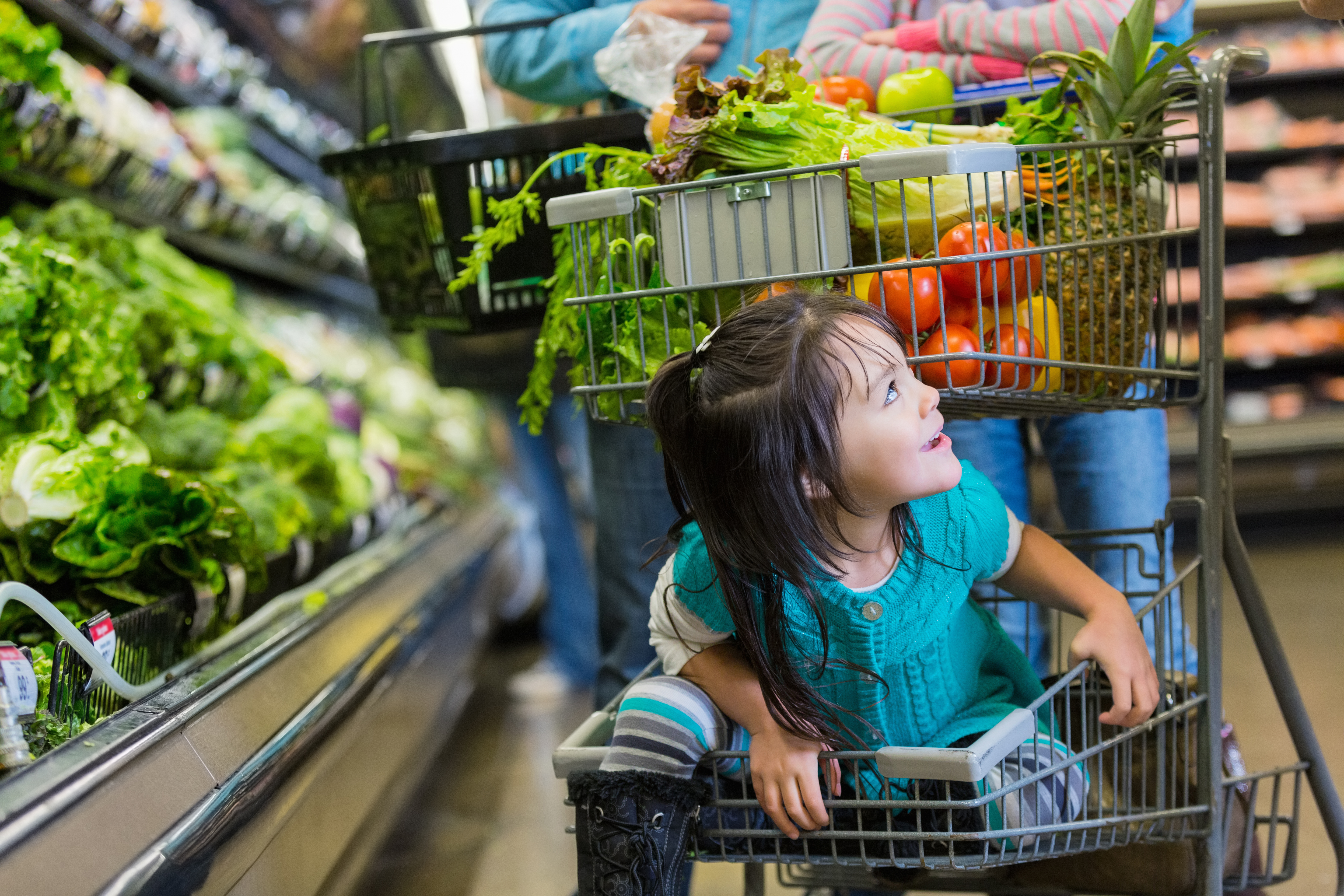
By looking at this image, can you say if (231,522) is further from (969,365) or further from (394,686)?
(969,365)

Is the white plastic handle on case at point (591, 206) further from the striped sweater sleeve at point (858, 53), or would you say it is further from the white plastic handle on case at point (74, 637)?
the white plastic handle on case at point (74, 637)

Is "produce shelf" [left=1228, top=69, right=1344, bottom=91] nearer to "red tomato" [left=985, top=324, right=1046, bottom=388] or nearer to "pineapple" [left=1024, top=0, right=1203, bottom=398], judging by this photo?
"pineapple" [left=1024, top=0, right=1203, bottom=398]

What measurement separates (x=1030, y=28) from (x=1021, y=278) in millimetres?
468

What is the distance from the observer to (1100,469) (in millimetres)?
1696

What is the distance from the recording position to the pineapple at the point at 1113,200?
1.25 m

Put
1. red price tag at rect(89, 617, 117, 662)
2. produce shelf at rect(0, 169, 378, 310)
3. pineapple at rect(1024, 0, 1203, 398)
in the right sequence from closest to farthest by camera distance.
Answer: pineapple at rect(1024, 0, 1203, 398)
red price tag at rect(89, 617, 117, 662)
produce shelf at rect(0, 169, 378, 310)

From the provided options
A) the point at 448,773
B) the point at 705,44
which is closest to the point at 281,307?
the point at 448,773

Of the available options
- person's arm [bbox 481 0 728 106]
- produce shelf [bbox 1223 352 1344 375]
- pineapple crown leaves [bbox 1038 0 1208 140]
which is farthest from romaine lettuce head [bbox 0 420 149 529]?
produce shelf [bbox 1223 352 1344 375]

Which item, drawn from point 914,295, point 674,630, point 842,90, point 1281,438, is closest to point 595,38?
point 842,90

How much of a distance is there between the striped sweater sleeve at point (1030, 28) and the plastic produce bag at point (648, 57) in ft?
1.12

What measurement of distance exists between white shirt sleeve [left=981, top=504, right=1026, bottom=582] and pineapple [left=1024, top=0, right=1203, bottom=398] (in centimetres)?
16

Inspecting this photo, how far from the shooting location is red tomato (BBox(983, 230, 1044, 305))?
1198mm

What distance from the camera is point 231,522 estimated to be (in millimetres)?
1855

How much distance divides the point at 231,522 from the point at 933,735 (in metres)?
1.16
